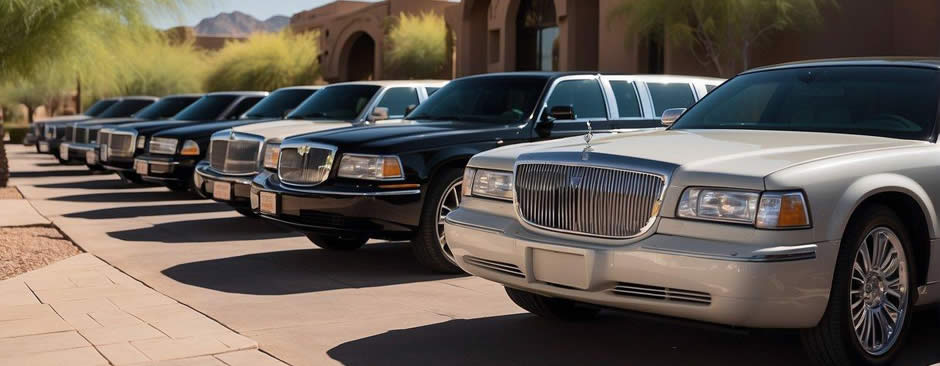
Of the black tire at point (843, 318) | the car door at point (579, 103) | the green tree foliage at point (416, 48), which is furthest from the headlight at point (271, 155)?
the green tree foliage at point (416, 48)

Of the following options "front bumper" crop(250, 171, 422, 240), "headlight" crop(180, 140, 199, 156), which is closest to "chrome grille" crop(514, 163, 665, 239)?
"front bumper" crop(250, 171, 422, 240)

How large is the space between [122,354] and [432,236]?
10.6 ft

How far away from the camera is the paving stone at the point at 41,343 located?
5.87 meters

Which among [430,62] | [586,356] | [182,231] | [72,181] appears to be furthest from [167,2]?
[430,62]

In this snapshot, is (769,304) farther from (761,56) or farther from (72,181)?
(761,56)

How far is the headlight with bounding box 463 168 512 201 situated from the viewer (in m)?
5.93

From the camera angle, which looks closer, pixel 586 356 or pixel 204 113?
pixel 586 356

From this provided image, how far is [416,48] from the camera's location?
45469 mm

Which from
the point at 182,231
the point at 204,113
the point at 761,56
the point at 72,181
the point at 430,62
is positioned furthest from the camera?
the point at 430,62

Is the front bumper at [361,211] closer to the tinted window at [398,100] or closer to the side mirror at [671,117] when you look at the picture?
the side mirror at [671,117]

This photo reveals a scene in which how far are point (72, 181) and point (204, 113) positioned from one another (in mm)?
4249

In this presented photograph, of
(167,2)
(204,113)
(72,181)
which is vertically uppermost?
(167,2)

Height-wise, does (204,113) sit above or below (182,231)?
above

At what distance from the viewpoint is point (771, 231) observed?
481 cm
